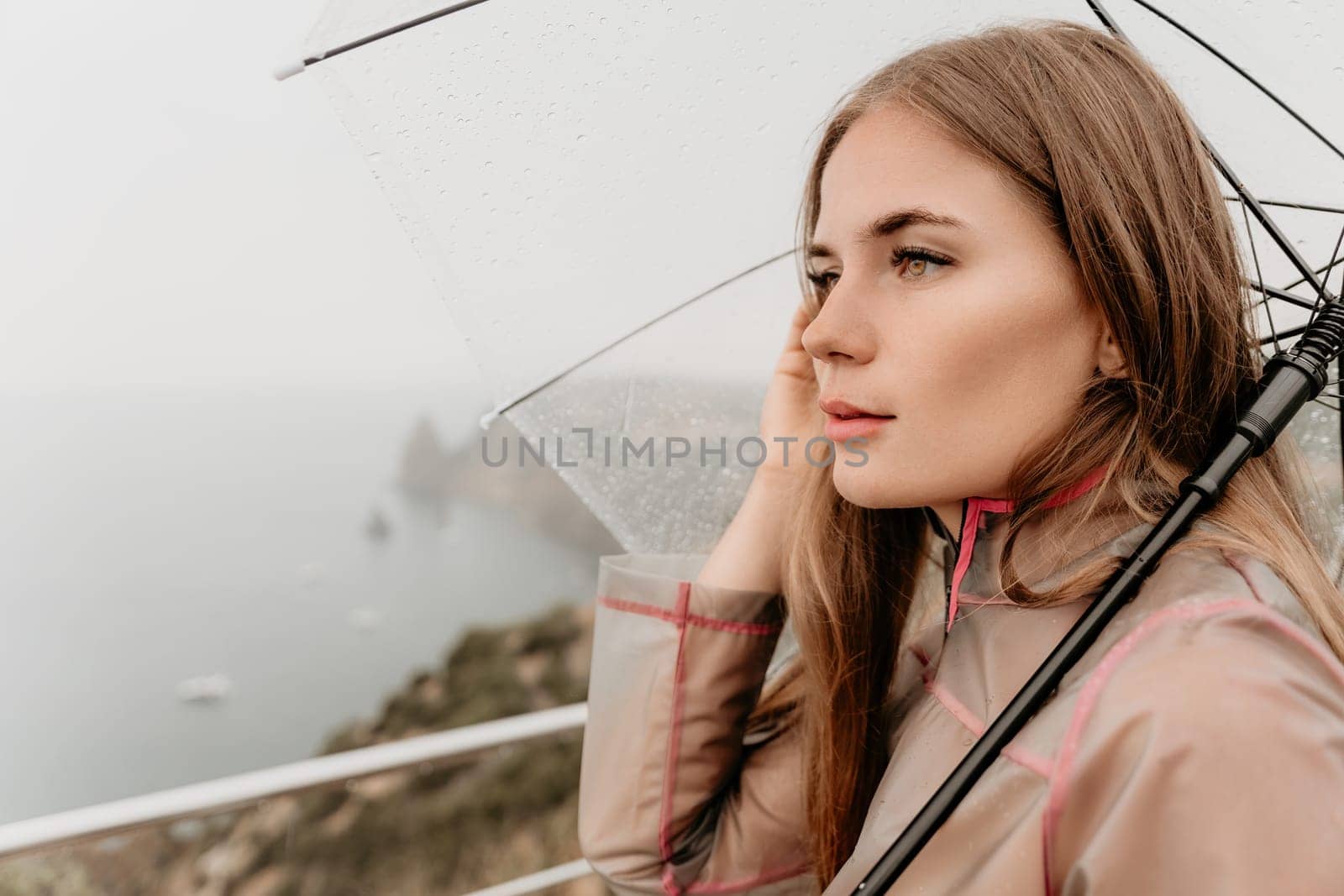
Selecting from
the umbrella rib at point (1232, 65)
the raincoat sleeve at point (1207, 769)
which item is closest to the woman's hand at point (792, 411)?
the umbrella rib at point (1232, 65)

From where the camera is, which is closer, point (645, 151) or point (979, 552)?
point (979, 552)

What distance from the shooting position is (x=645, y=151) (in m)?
1.22

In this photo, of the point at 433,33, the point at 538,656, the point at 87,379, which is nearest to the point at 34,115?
the point at 87,379

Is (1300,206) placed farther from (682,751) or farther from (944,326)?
(682,751)

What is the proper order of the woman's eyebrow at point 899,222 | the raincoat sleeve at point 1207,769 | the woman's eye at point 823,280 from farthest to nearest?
the woman's eye at point 823,280 → the woman's eyebrow at point 899,222 → the raincoat sleeve at point 1207,769

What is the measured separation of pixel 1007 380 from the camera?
96cm

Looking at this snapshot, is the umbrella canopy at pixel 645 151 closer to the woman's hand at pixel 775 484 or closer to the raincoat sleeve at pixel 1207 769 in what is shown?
the woman's hand at pixel 775 484

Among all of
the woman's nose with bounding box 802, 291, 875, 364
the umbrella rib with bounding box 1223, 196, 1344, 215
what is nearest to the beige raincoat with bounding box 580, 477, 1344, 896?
the woman's nose with bounding box 802, 291, 875, 364

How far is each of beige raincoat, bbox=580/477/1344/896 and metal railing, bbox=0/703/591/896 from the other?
14.0 inches

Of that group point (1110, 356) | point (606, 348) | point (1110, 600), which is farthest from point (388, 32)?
point (1110, 600)

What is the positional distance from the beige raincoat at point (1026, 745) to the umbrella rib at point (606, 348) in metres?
0.31

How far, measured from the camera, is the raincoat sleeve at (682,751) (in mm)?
1309

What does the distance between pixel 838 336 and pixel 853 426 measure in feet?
0.34

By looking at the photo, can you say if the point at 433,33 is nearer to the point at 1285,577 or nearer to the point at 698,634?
the point at 698,634
